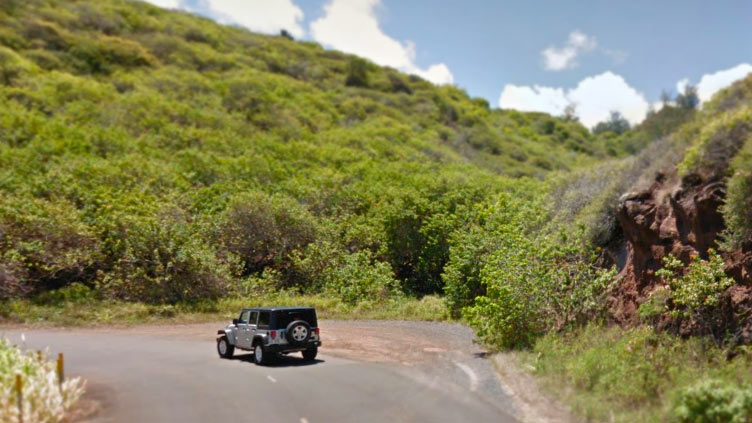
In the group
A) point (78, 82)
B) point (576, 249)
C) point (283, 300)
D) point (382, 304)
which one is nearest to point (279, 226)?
point (283, 300)

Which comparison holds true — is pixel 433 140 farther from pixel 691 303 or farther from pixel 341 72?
pixel 691 303

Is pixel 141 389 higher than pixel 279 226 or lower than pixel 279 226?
lower

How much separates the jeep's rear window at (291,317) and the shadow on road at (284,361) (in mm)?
946

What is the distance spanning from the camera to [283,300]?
2542 cm

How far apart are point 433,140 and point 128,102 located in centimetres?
2910

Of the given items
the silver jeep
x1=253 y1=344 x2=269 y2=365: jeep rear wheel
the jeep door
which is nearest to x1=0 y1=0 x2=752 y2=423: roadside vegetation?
the silver jeep

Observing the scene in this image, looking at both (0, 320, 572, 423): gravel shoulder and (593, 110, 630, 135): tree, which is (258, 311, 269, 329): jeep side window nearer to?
(0, 320, 572, 423): gravel shoulder

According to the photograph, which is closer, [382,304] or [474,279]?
Answer: [474,279]

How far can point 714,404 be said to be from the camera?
7258mm

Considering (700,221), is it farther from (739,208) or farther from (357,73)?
(357,73)

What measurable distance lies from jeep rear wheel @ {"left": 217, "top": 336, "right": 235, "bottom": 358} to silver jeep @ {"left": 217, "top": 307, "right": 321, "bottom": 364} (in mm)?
455

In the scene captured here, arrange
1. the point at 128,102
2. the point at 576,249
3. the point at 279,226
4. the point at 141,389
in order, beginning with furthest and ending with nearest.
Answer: the point at 128,102, the point at 279,226, the point at 576,249, the point at 141,389

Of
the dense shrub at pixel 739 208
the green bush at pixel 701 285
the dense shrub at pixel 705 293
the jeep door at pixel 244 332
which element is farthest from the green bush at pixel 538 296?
the jeep door at pixel 244 332

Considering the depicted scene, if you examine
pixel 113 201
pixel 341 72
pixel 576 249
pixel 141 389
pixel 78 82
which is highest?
pixel 341 72
